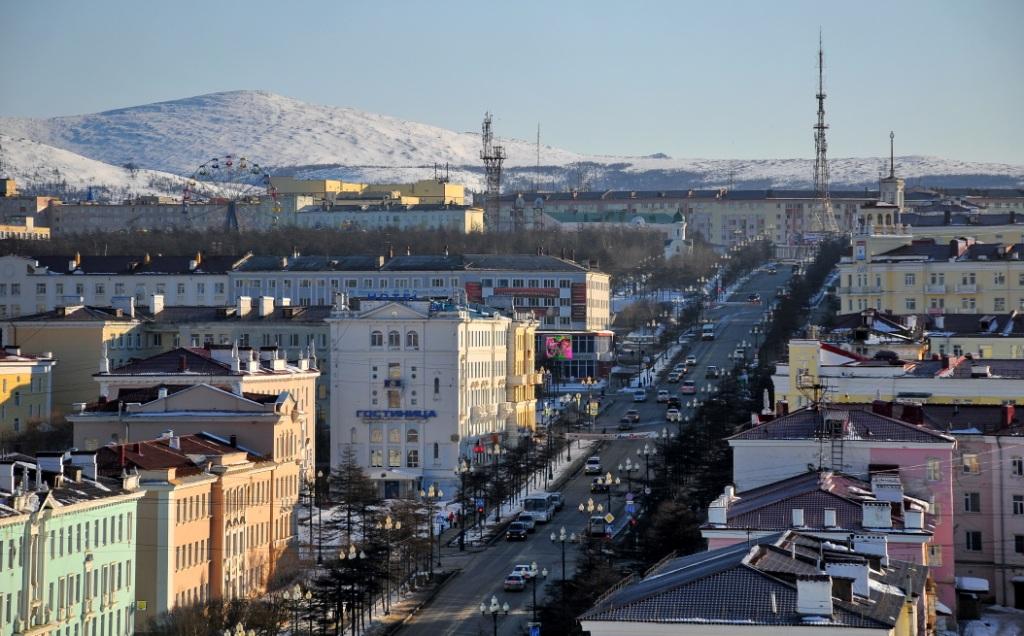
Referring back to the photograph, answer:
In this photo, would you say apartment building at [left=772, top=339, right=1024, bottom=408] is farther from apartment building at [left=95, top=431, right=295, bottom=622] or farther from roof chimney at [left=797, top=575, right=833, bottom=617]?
roof chimney at [left=797, top=575, right=833, bottom=617]

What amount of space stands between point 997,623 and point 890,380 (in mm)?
17330

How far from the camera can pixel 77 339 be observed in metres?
107

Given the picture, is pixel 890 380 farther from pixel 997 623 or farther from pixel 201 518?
pixel 201 518

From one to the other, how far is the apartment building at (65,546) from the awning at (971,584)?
1921 cm

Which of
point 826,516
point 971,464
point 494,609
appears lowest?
point 494,609

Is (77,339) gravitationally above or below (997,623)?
above

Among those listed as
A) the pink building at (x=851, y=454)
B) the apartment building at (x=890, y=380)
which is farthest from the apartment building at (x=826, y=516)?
the apartment building at (x=890, y=380)

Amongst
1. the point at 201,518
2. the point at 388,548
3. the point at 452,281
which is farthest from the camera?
the point at 452,281

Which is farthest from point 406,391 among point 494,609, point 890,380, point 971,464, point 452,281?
point 452,281

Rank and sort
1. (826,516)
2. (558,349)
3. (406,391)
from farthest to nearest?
(558,349), (406,391), (826,516)

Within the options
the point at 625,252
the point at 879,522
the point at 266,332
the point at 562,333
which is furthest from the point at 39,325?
the point at 625,252

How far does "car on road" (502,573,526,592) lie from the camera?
61.0m

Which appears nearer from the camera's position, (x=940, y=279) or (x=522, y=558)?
(x=522, y=558)

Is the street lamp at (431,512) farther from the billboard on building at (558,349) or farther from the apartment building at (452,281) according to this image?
the apartment building at (452,281)
